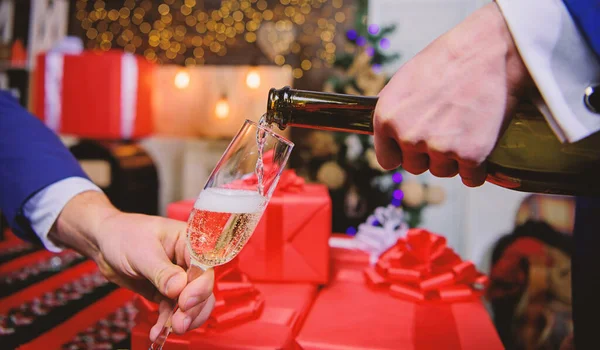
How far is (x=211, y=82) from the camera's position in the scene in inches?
145

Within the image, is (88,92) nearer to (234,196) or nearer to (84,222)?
(84,222)

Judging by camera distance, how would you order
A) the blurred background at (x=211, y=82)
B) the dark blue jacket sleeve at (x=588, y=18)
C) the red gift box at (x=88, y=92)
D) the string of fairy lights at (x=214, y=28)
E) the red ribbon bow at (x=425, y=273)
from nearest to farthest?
the dark blue jacket sleeve at (x=588, y=18) < the red ribbon bow at (x=425, y=273) < the blurred background at (x=211, y=82) < the red gift box at (x=88, y=92) < the string of fairy lights at (x=214, y=28)

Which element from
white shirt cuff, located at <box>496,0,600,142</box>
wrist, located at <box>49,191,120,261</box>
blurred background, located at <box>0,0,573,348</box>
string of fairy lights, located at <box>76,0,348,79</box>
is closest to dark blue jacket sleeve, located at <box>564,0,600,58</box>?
white shirt cuff, located at <box>496,0,600,142</box>

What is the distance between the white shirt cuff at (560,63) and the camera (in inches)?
15.9

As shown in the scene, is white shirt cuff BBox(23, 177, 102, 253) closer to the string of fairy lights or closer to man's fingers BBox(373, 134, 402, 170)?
man's fingers BBox(373, 134, 402, 170)

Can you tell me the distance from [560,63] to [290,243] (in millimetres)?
857

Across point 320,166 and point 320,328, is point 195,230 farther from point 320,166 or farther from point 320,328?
point 320,166

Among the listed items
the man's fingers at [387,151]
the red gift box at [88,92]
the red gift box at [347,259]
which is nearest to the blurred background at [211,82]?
the red gift box at [88,92]

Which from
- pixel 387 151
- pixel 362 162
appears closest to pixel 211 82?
pixel 362 162

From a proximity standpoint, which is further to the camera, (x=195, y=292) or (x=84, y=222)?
(x=84, y=222)

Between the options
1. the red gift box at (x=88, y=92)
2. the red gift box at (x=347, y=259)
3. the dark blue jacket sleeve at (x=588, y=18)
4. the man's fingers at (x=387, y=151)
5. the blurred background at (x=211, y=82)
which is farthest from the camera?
the red gift box at (x=88, y=92)

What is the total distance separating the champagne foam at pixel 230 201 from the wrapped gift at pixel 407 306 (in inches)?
11.9

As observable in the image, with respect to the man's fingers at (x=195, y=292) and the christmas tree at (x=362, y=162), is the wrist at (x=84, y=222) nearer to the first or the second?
the man's fingers at (x=195, y=292)

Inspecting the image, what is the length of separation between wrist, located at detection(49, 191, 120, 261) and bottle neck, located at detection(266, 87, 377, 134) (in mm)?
412
